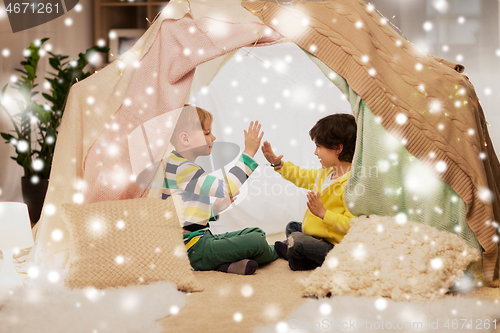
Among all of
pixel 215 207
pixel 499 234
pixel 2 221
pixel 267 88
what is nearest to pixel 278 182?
pixel 267 88

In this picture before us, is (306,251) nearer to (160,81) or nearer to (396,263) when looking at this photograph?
(396,263)

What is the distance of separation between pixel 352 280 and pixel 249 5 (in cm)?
90

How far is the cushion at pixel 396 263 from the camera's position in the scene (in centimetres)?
98

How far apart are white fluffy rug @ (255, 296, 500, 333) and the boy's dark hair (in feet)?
1.98

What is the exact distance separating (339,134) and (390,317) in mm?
713

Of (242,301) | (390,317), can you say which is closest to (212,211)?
Answer: (242,301)

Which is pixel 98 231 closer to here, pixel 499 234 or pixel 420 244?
pixel 420 244

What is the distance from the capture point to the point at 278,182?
2020 mm

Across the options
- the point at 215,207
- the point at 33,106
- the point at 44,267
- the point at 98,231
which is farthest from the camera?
the point at 33,106

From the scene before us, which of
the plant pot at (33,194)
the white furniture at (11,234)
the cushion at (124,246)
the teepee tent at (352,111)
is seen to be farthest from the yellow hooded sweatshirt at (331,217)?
the plant pot at (33,194)

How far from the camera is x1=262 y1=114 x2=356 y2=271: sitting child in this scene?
1.27 meters

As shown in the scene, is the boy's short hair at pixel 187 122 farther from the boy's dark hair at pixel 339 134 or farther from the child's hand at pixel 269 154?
the boy's dark hair at pixel 339 134

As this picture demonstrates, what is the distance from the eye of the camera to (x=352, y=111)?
1175 mm

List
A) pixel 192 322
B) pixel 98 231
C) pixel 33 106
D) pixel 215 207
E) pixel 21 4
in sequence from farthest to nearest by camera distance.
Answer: pixel 21 4, pixel 33 106, pixel 215 207, pixel 98 231, pixel 192 322
